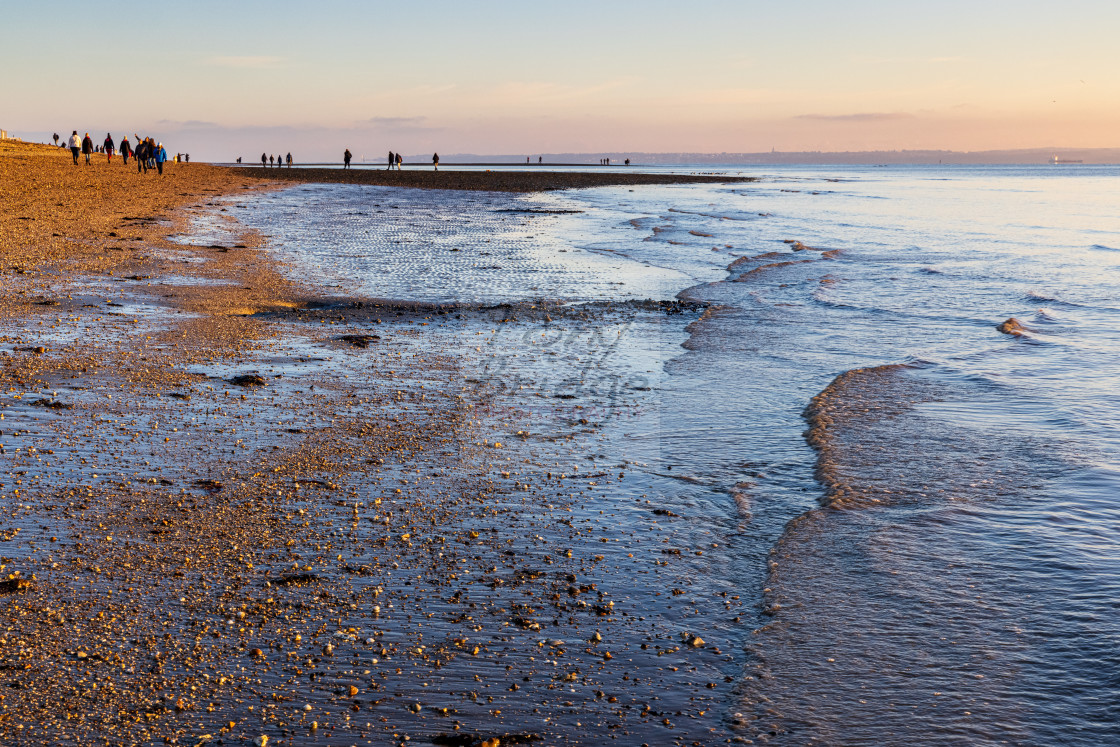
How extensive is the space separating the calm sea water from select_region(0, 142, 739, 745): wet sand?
544mm

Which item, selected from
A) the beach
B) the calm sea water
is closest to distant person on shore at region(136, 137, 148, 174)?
the calm sea water

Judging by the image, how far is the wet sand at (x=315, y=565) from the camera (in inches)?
166

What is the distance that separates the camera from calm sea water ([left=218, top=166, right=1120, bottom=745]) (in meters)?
4.79

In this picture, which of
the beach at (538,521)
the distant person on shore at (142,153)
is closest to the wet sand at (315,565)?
the beach at (538,521)

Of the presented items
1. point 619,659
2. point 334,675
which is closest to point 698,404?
point 619,659

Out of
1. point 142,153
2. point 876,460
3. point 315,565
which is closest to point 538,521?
point 315,565

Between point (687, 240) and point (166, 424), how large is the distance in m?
24.2

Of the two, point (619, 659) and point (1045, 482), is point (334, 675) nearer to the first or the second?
point (619, 659)

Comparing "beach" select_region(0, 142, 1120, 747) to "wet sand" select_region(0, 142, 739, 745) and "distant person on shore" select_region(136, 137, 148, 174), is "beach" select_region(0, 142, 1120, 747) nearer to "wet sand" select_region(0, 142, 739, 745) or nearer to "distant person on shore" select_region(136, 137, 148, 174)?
"wet sand" select_region(0, 142, 739, 745)

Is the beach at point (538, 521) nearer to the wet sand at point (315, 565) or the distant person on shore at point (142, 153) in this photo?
the wet sand at point (315, 565)

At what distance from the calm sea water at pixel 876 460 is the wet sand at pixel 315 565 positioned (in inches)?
21.4

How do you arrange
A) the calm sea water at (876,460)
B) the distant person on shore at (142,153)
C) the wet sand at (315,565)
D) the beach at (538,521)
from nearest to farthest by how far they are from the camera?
the wet sand at (315,565)
the beach at (538,521)
the calm sea water at (876,460)
the distant person on shore at (142,153)

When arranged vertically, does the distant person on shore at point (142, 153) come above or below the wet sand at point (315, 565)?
above

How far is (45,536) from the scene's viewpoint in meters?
5.73
